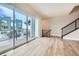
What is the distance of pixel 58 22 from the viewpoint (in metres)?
13.7

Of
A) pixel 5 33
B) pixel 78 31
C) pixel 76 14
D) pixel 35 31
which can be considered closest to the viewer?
pixel 5 33

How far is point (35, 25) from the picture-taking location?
11.4 meters

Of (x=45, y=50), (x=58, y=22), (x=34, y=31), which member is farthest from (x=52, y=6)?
(x=58, y=22)

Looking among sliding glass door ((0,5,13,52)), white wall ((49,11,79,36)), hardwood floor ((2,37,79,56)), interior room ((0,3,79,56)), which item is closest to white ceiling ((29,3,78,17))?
interior room ((0,3,79,56))

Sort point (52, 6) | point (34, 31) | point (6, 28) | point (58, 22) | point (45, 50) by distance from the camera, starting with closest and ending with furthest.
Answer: point (45, 50) < point (6, 28) < point (52, 6) < point (34, 31) < point (58, 22)

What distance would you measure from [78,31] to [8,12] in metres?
6.00

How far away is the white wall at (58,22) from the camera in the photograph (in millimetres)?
13141

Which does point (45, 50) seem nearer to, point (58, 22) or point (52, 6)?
point (52, 6)

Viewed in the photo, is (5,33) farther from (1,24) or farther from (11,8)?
(11,8)

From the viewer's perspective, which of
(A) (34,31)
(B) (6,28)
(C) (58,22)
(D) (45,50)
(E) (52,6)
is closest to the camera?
(D) (45,50)

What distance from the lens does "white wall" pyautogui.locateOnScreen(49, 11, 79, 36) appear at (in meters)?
13.1

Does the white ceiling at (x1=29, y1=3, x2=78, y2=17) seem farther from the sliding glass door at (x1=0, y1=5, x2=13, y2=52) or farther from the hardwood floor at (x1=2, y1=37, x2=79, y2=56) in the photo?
the hardwood floor at (x1=2, y1=37, x2=79, y2=56)

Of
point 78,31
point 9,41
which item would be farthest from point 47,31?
point 9,41

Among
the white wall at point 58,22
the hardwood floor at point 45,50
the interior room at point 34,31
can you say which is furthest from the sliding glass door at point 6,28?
the white wall at point 58,22
